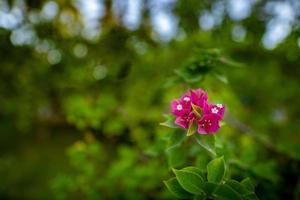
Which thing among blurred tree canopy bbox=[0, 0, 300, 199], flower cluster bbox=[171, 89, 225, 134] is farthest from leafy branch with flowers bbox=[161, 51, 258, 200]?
blurred tree canopy bbox=[0, 0, 300, 199]

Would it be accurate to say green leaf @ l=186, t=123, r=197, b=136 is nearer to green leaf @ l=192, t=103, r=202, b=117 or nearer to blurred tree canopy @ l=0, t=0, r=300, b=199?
green leaf @ l=192, t=103, r=202, b=117

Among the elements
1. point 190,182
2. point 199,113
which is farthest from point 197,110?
point 190,182

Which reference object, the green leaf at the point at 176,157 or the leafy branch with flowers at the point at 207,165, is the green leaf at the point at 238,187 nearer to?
the leafy branch with flowers at the point at 207,165

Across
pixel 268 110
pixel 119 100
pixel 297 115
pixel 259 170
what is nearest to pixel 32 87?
pixel 119 100

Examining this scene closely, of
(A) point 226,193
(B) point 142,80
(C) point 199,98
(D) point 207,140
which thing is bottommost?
(A) point 226,193

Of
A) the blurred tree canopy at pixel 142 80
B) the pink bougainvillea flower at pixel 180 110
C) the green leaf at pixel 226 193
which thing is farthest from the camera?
the blurred tree canopy at pixel 142 80

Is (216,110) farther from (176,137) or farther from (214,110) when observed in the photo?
(176,137)

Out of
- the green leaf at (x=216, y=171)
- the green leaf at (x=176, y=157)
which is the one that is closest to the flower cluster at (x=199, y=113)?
the green leaf at (x=216, y=171)
